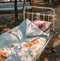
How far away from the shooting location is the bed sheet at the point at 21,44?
185 inches

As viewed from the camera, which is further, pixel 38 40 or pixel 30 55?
pixel 38 40

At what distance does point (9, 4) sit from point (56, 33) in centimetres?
570

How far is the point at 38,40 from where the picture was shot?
5.73 m

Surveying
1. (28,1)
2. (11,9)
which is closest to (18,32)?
(11,9)

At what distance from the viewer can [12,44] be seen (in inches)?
209

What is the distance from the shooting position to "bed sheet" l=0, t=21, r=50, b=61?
469cm

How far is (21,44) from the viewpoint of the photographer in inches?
212

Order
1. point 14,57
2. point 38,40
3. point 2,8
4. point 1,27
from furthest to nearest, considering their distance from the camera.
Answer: point 2,8 → point 1,27 → point 38,40 → point 14,57

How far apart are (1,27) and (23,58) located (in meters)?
4.89

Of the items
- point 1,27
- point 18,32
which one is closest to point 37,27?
point 18,32

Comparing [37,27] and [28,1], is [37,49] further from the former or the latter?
[28,1]

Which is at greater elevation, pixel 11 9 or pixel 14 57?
pixel 14 57

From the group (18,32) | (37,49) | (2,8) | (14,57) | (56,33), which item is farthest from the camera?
(2,8)

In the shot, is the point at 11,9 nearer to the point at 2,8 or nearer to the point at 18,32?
the point at 2,8
